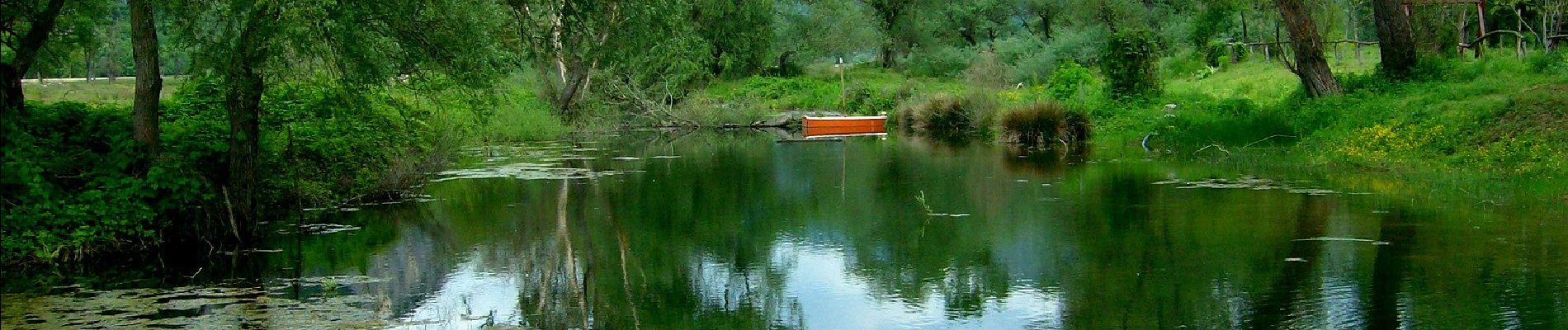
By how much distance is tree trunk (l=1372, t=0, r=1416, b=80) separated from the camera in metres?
24.4

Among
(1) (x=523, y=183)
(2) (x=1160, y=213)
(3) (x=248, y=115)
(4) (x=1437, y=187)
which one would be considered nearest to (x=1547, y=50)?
(4) (x=1437, y=187)

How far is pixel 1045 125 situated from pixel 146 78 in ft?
69.9

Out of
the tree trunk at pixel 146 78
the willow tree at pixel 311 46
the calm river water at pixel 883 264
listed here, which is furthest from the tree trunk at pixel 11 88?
the calm river water at pixel 883 264

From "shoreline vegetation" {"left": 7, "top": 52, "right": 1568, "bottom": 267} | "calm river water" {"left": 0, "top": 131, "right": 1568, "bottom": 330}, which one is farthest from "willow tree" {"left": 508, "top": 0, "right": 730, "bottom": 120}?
"calm river water" {"left": 0, "top": 131, "right": 1568, "bottom": 330}

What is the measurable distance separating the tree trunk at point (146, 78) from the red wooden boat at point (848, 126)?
1114 inches

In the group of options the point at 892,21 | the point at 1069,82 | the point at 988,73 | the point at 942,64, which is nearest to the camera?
the point at 1069,82

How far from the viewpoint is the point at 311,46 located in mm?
12586

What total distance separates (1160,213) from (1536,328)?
23.6 ft

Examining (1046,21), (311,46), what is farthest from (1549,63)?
(1046,21)

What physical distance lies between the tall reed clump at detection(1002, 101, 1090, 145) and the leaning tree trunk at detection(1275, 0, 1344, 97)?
21.4ft

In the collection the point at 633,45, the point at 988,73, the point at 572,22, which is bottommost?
the point at 633,45

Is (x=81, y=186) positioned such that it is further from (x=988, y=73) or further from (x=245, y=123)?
(x=988, y=73)

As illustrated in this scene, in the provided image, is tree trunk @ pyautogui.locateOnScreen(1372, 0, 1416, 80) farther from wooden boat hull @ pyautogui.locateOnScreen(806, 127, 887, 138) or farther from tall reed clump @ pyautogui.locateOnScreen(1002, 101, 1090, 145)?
wooden boat hull @ pyautogui.locateOnScreen(806, 127, 887, 138)

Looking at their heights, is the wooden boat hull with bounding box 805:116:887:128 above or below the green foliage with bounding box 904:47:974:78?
below
